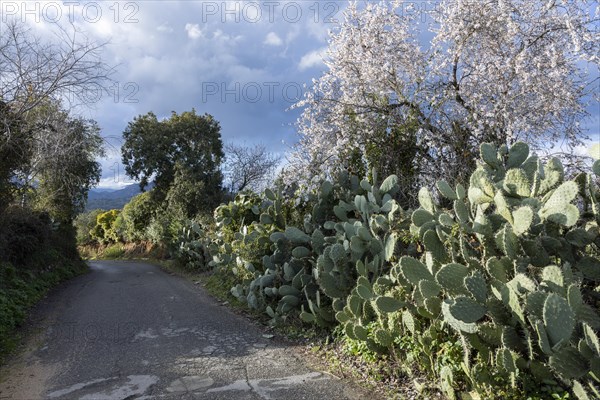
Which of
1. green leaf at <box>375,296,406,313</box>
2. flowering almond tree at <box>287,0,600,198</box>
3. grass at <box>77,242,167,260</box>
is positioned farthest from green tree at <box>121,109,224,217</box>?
green leaf at <box>375,296,406,313</box>

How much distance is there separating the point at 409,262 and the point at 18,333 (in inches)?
239

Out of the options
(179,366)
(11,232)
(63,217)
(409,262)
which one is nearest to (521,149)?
(409,262)

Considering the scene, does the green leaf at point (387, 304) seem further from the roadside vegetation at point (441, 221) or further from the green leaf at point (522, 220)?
the green leaf at point (522, 220)

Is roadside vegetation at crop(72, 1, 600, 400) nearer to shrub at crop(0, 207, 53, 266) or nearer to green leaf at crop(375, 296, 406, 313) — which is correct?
green leaf at crop(375, 296, 406, 313)

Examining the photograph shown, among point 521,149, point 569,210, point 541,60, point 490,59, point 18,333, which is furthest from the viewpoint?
point 490,59

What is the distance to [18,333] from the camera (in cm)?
673

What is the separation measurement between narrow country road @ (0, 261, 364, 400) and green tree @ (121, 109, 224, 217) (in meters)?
17.5

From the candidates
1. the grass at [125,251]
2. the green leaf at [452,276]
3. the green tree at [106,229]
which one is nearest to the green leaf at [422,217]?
the green leaf at [452,276]

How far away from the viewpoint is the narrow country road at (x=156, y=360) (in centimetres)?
432

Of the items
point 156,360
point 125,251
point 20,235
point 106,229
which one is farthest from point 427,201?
point 106,229

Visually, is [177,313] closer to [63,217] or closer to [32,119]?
[32,119]

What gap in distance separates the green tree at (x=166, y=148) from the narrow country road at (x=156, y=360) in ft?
57.4

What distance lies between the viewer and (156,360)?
16.9 feet

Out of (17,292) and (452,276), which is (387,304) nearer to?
(452,276)
